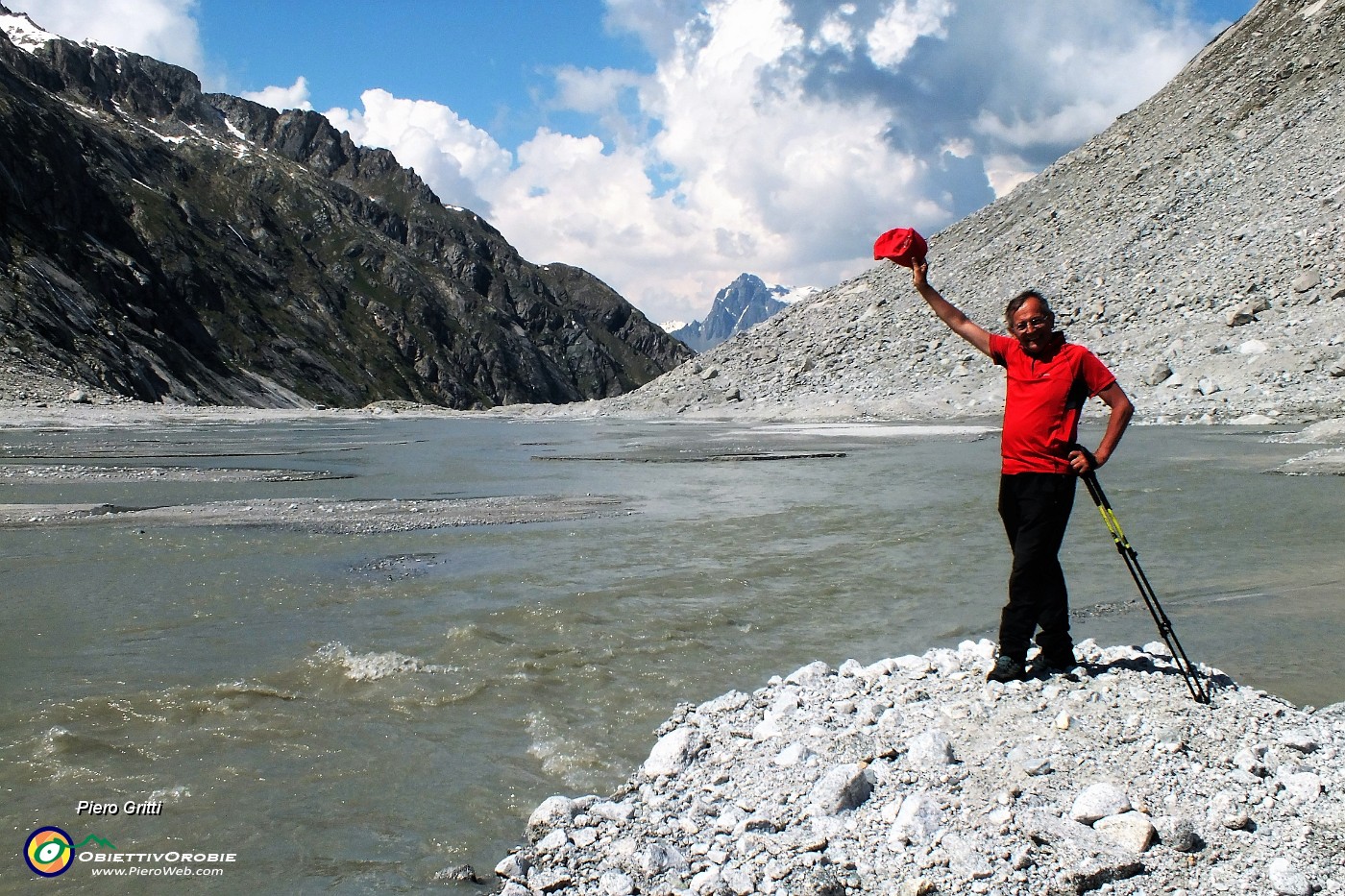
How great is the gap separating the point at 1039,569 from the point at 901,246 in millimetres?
2567

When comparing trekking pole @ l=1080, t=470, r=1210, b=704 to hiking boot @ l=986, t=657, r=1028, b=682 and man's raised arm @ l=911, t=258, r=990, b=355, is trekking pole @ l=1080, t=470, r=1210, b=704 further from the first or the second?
man's raised arm @ l=911, t=258, r=990, b=355

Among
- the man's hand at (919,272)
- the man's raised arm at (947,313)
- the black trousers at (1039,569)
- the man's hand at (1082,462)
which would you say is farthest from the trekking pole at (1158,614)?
the man's hand at (919,272)

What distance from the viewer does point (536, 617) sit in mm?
10297

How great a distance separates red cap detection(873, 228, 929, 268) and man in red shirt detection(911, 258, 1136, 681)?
1.28 feet

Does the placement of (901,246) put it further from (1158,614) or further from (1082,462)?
(1158,614)

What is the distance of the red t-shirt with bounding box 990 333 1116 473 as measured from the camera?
6.23 meters

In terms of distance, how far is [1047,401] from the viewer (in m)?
6.30

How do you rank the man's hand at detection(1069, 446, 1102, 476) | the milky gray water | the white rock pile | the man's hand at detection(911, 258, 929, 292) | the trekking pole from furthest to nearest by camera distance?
the man's hand at detection(911, 258, 929, 292), the man's hand at detection(1069, 446, 1102, 476), the trekking pole, the milky gray water, the white rock pile

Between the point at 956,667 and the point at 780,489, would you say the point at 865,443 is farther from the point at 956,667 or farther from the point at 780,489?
the point at 956,667

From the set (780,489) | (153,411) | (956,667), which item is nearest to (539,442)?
(780,489)

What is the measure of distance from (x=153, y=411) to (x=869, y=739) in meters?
85.8

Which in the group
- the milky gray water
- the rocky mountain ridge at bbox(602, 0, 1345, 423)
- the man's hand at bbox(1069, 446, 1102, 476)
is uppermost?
the rocky mountain ridge at bbox(602, 0, 1345, 423)

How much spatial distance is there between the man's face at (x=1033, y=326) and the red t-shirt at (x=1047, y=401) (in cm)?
8

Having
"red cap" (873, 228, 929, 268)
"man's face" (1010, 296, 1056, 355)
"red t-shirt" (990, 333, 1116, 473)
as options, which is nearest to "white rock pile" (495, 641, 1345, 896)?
"red t-shirt" (990, 333, 1116, 473)
